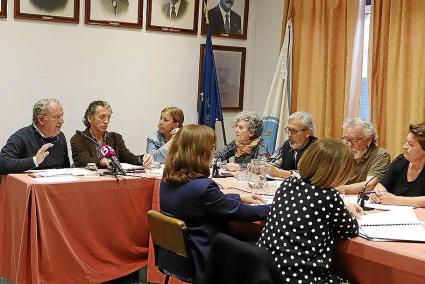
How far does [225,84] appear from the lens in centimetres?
608

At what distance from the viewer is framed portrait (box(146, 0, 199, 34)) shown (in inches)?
217

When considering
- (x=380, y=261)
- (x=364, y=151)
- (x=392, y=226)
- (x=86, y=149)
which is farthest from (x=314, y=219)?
(x=86, y=149)

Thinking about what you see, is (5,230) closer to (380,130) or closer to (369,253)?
(369,253)

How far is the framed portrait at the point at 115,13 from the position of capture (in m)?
5.19

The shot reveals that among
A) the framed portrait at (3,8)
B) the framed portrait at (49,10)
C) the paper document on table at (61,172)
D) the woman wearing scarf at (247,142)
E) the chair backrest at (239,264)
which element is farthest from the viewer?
the framed portrait at (49,10)

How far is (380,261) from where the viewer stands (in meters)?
2.16

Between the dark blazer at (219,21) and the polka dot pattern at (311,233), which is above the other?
the dark blazer at (219,21)

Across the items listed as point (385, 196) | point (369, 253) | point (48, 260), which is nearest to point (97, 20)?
point (48, 260)

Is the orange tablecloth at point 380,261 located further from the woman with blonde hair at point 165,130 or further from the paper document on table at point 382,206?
the woman with blonde hair at point 165,130

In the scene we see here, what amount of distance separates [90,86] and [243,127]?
1.62 meters

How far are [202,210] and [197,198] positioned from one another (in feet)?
0.22

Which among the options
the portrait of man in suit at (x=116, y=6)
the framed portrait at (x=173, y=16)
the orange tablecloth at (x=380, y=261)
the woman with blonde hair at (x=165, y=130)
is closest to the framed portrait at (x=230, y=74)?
the framed portrait at (x=173, y=16)

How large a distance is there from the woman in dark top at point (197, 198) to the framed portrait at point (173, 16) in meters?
2.99

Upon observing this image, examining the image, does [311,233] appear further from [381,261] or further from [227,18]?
[227,18]
